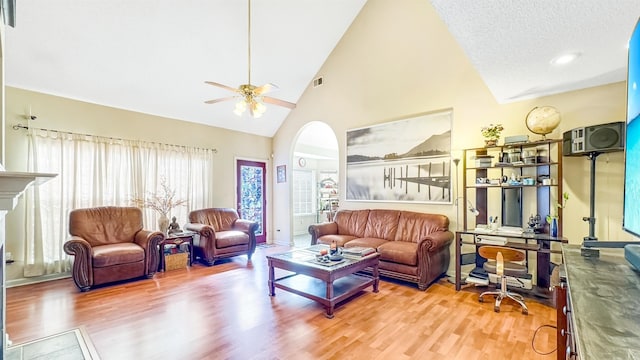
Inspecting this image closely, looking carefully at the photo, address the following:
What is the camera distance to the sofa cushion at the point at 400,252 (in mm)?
3654

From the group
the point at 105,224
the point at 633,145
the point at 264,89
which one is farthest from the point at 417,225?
the point at 105,224

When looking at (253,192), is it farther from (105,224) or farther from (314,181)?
(105,224)

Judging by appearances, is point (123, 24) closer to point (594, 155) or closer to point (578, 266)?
point (578, 266)

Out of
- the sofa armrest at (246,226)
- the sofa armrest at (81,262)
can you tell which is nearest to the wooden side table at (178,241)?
the sofa armrest at (246,226)

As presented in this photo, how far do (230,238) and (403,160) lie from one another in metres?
3.25

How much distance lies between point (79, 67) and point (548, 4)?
207 inches

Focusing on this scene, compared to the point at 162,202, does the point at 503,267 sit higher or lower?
lower

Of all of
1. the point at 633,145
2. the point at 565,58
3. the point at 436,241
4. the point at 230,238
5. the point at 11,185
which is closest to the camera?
the point at 633,145

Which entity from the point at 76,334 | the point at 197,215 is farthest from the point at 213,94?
the point at 76,334

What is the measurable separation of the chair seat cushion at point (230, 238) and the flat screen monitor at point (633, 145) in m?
→ 4.79

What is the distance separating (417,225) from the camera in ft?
14.1

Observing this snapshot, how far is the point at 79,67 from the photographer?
157 inches

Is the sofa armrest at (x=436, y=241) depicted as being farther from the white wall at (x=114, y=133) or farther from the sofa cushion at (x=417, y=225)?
the white wall at (x=114, y=133)

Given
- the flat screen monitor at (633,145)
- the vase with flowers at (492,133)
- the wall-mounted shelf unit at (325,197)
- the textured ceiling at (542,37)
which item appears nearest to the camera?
the flat screen monitor at (633,145)
